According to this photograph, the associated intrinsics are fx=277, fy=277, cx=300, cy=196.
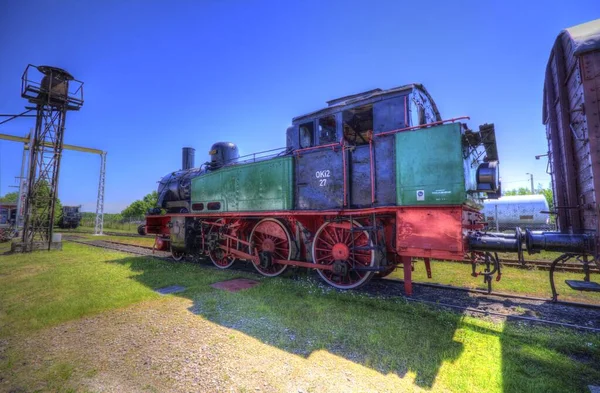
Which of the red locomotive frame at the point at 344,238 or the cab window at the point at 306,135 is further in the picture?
the cab window at the point at 306,135

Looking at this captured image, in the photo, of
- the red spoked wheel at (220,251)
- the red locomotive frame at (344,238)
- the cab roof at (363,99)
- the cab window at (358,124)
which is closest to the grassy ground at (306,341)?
the red locomotive frame at (344,238)

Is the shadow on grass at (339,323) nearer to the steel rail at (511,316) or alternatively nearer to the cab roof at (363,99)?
the steel rail at (511,316)

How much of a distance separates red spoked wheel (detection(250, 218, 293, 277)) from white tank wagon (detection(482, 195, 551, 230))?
16022 mm

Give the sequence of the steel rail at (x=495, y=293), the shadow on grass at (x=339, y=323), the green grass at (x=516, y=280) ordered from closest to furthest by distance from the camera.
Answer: the shadow on grass at (x=339, y=323), the steel rail at (x=495, y=293), the green grass at (x=516, y=280)

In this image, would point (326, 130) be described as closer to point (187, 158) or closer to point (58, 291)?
point (58, 291)

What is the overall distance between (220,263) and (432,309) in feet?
21.8

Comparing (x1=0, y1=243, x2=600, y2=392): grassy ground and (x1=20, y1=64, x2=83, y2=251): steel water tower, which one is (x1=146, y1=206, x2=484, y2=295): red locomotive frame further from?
(x1=20, y1=64, x2=83, y2=251): steel water tower

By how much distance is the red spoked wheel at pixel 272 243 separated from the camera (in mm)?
7598

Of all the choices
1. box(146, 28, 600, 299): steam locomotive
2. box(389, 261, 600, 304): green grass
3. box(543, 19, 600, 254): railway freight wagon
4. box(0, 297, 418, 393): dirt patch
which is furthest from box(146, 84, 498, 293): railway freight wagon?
box(0, 297, 418, 393): dirt patch

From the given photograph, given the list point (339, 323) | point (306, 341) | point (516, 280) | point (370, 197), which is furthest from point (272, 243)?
point (516, 280)

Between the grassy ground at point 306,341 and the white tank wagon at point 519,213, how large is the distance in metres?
16.7

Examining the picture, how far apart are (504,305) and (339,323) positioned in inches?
138

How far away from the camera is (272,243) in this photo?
7.79m

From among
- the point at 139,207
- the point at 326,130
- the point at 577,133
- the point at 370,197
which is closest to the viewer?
the point at 577,133
